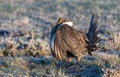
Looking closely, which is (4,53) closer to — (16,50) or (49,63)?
(16,50)

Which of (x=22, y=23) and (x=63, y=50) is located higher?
(x=63, y=50)

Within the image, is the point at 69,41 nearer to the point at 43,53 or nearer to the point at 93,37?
the point at 93,37

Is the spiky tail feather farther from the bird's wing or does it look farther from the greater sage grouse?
the bird's wing

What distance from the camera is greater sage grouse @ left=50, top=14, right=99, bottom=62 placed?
7.86 m

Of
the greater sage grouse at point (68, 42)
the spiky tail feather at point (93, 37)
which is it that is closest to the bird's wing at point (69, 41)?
the greater sage grouse at point (68, 42)

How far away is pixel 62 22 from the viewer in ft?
26.9

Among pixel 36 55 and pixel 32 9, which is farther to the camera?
pixel 32 9

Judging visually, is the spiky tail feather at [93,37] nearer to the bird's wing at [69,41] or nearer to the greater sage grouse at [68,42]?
the greater sage grouse at [68,42]

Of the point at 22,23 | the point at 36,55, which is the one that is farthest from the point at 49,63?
the point at 22,23

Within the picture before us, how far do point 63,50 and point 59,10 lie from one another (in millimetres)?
11495

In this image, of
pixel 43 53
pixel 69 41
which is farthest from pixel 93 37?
pixel 43 53

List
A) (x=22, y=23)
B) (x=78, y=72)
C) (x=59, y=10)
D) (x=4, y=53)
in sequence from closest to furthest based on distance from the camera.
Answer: (x=78, y=72) < (x=4, y=53) < (x=22, y=23) < (x=59, y=10)

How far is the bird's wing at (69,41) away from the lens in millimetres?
7867

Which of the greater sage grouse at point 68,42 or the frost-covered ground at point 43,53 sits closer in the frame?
the greater sage grouse at point 68,42
